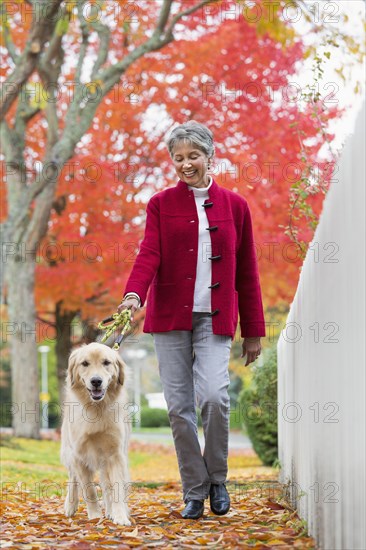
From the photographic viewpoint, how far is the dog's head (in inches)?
214

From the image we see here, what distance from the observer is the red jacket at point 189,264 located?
5027 millimetres

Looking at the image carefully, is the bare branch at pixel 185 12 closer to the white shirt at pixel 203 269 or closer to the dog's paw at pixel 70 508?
the white shirt at pixel 203 269

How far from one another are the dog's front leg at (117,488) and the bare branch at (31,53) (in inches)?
287

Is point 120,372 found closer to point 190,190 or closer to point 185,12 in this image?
point 190,190

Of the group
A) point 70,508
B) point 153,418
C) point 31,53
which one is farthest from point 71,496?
point 153,418

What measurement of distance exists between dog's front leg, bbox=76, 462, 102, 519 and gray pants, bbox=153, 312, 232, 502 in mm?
774

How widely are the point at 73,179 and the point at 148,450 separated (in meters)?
6.87

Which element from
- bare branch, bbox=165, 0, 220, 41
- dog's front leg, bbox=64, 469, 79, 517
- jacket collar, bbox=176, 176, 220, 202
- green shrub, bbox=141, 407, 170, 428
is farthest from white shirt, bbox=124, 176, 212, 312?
green shrub, bbox=141, 407, 170, 428

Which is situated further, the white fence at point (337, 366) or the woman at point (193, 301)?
the woman at point (193, 301)

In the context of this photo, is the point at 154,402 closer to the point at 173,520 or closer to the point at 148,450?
the point at 148,450

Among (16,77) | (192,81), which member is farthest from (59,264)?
(16,77)

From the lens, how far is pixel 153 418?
39688mm

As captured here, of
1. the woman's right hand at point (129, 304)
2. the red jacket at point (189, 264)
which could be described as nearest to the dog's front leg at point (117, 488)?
the red jacket at point (189, 264)

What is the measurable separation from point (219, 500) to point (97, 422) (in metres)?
0.94
